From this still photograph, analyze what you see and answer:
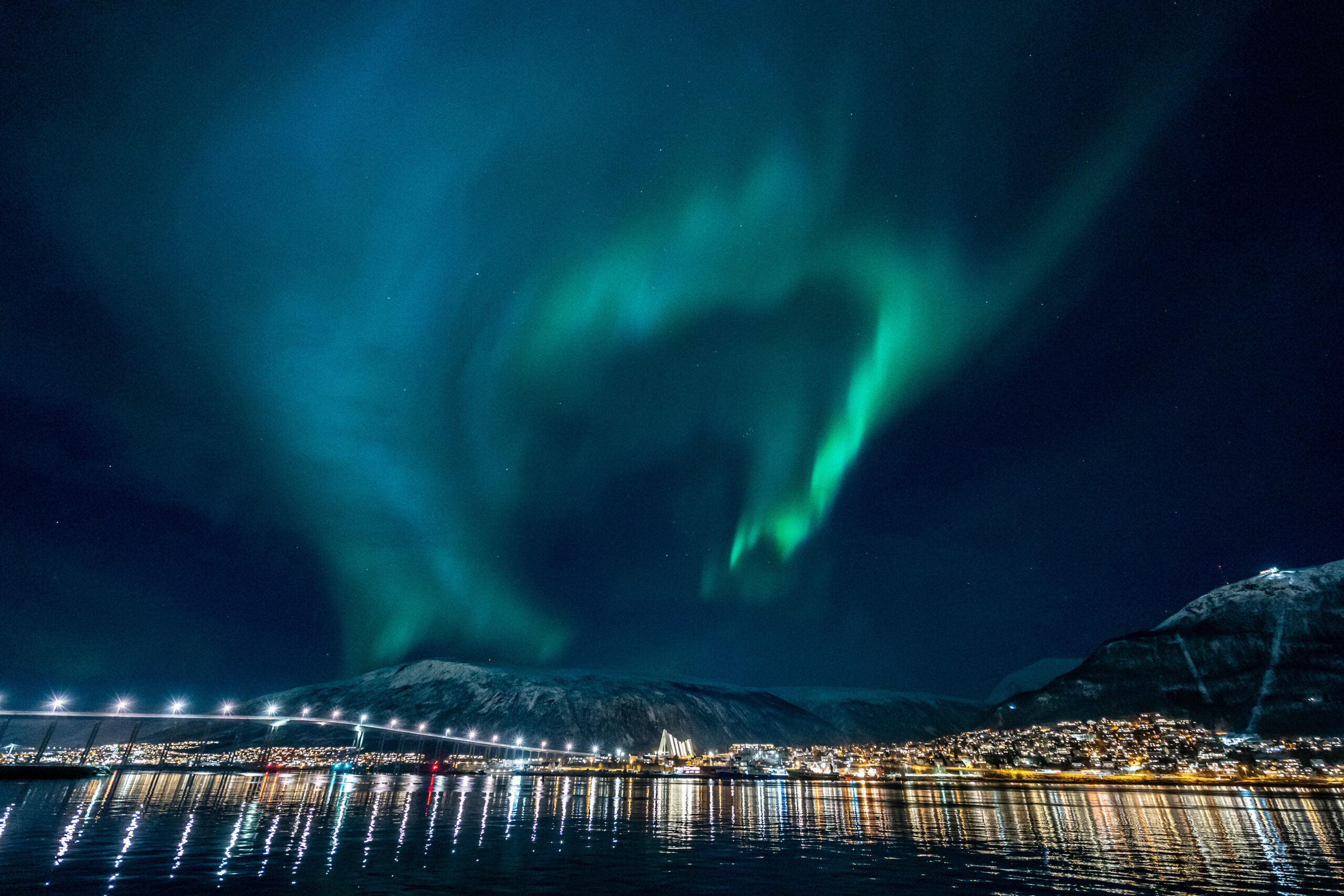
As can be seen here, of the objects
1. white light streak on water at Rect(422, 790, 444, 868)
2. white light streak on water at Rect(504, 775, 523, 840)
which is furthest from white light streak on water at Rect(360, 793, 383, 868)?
white light streak on water at Rect(504, 775, 523, 840)

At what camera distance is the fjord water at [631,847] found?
1190 inches

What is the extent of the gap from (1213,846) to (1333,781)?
9372 inches

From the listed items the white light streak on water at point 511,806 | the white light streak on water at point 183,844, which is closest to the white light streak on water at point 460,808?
the white light streak on water at point 511,806

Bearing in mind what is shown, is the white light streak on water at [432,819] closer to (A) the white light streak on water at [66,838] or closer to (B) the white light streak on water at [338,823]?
(B) the white light streak on water at [338,823]

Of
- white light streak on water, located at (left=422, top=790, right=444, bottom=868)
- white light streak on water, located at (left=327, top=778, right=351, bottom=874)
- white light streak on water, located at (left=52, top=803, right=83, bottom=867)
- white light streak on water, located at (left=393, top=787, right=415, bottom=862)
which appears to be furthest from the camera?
white light streak on water, located at (left=422, top=790, right=444, bottom=868)

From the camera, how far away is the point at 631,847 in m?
44.7

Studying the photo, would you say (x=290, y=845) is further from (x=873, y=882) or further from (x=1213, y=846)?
(x=1213, y=846)

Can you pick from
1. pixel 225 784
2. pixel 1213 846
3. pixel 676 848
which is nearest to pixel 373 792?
pixel 225 784

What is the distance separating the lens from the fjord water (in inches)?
1190

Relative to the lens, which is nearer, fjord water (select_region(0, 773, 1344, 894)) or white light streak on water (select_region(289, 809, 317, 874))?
fjord water (select_region(0, 773, 1344, 894))

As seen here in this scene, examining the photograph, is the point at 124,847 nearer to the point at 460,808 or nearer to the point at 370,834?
the point at 370,834

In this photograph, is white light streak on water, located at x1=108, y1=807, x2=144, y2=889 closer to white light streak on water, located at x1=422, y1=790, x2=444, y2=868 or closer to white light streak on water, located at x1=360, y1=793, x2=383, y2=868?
white light streak on water, located at x1=360, y1=793, x2=383, y2=868

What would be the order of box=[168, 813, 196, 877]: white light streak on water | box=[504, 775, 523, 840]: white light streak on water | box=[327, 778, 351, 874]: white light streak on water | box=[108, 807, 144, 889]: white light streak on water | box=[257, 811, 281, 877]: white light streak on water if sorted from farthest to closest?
box=[504, 775, 523, 840]: white light streak on water < box=[327, 778, 351, 874]: white light streak on water < box=[168, 813, 196, 877]: white light streak on water < box=[257, 811, 281, 877]: white light streak on water < box=[108, 807, 144, 889]: white light streak on water

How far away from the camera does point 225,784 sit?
154375 millimetres
